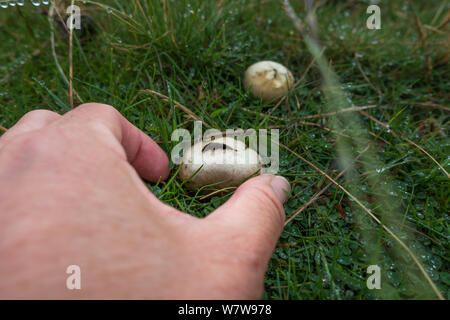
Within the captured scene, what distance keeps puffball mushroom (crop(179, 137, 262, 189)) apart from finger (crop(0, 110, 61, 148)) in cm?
63

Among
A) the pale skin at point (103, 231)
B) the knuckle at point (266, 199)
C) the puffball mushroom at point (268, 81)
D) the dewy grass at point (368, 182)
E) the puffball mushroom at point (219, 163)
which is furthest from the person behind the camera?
the puffball mushroom at point (268, 81)

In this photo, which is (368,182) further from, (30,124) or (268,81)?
(30,124)

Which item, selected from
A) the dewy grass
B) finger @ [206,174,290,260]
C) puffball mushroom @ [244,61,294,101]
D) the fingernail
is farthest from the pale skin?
puffball mushroom @ [244,61,294,101]

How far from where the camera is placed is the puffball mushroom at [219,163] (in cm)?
153

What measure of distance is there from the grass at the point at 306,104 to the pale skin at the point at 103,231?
1.30ft

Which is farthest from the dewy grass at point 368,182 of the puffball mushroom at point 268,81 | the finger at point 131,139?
the finger at point 131,139

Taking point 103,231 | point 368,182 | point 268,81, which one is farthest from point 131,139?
point 368,182

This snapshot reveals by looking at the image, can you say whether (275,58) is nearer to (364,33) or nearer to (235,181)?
(364,33)

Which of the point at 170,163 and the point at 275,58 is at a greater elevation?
the point at 275,58

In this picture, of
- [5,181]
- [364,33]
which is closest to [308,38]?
[364,33]

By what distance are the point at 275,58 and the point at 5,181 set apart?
1962mm

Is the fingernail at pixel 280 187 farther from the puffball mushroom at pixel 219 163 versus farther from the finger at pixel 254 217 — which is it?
the puffball mushroom at pixel 219 163

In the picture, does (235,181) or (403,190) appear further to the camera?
(403,190)

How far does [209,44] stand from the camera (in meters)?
2.23
